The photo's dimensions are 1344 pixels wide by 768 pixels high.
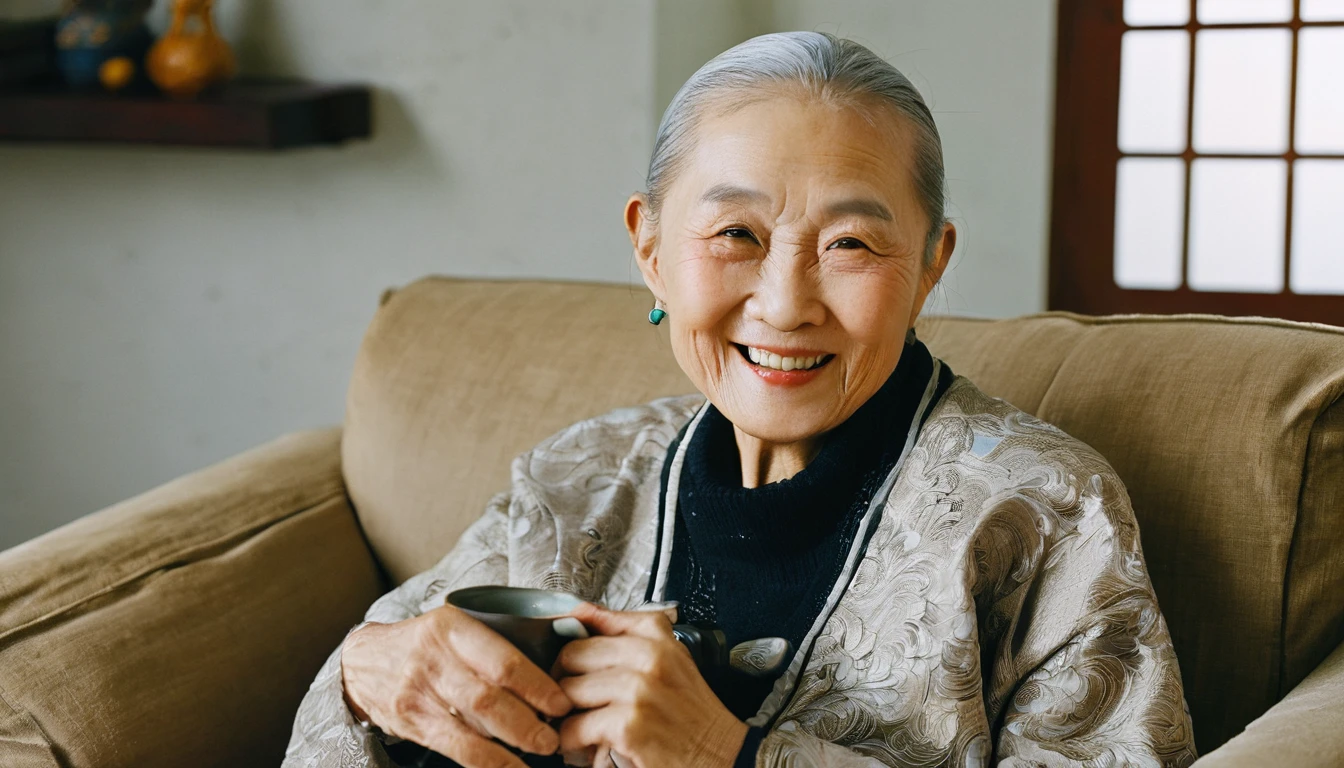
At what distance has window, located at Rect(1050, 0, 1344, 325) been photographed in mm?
2791

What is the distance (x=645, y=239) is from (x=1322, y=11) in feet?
6.59

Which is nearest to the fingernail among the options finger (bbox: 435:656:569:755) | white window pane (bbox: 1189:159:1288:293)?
finger (bbox: 435:656:569:755)

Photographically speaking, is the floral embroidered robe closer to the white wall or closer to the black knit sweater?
the black knit sweater

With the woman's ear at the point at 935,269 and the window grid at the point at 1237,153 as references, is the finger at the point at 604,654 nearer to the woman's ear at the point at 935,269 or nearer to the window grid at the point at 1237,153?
the woman's ear at the point at 935,269

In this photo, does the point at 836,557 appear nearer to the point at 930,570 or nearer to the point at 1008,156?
A: the point at 930,570

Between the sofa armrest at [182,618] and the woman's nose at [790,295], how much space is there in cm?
77

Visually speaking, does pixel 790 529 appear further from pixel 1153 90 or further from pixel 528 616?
pixel 1153 90

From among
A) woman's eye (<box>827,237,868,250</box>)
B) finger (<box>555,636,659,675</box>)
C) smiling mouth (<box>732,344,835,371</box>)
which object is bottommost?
finger (<box>555,636,659,675</box>)

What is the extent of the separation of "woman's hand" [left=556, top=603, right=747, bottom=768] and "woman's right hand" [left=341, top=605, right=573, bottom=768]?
2 cm

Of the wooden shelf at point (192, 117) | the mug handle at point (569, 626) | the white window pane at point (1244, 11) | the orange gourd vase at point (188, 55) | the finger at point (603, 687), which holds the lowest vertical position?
the finger at point (603, 687)

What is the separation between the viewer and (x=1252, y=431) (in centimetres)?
132

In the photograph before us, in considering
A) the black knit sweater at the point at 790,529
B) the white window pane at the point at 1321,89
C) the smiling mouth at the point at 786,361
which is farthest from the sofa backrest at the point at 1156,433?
the white window pane at the point at 1321,89

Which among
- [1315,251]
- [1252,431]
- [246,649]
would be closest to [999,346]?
[1252,431]

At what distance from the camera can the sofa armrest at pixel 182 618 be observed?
4.58 feet
